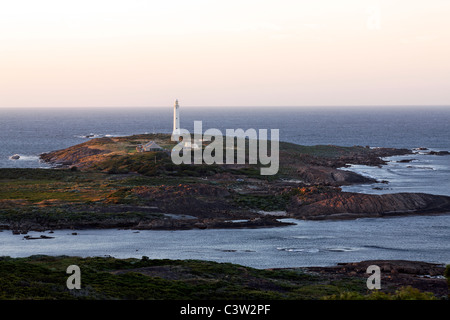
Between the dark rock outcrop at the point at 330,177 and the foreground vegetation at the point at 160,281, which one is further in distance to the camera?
the dark rock outcrop at the point at 330,177

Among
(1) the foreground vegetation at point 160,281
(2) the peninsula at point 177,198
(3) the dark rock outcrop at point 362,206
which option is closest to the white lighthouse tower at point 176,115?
(2) the peninsula at point 177,198

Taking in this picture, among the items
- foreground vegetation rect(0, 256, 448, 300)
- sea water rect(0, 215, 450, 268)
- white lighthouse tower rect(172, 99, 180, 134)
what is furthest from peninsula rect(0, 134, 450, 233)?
white lighthouse tower rect(172, 99, 180, 134)

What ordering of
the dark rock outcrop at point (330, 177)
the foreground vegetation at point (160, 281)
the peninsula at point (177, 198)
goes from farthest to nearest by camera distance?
the dark rock outcrop at point (330, 177) → the peninsula at point (177, 198) → the foreground vegetation at point (160, 281)

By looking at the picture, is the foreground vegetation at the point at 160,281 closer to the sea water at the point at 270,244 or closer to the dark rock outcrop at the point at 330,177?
the sea water at the point at 270,244

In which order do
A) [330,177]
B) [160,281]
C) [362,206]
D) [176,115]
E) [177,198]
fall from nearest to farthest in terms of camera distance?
1. [160,281]
2. [362,206]
3. [177,198]
4. [330,177]
5. [176,115]

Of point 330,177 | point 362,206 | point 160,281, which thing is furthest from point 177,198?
point 330,177

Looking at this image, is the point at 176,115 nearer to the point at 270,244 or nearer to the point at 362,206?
the point at 362,206
